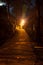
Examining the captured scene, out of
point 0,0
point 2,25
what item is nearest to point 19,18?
point 0,0

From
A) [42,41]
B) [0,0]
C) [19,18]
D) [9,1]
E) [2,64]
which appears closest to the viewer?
[2,64]

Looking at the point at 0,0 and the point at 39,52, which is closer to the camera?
the point at 39,52

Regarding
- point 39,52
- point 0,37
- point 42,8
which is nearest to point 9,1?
point 0,37

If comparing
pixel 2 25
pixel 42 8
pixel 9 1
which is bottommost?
pixel 2 25

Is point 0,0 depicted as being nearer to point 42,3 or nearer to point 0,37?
point 0,37

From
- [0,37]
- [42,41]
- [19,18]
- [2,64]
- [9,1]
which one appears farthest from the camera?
[19,18]

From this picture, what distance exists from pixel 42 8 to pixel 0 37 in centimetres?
746

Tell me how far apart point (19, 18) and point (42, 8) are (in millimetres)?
59029

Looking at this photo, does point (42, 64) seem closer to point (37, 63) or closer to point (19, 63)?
point (37, 63)

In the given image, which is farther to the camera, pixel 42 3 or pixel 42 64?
pixel 42 3

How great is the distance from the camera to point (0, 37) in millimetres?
22641

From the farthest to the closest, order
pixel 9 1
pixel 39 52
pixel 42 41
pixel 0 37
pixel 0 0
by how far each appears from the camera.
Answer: pixel 0 0, pixel 9 1, pixel 0 37, pixel 42 41, pixel 39 52

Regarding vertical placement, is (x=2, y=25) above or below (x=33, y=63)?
above

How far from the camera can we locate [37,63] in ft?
31.1
